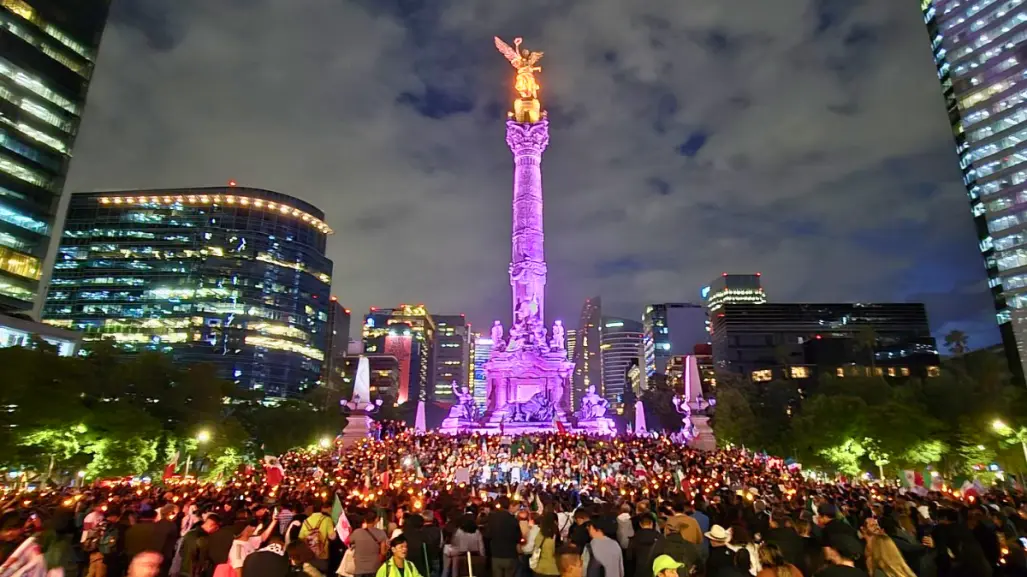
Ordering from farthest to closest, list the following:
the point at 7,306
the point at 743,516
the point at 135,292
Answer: the point at 135,292 → the point at 7,306 → the point at 743,516

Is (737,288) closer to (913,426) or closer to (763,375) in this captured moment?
(763,375)

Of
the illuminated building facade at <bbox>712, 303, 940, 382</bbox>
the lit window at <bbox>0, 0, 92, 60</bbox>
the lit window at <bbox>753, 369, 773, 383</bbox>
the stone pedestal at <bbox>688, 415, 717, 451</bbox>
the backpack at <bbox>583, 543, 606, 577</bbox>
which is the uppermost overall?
the lit window at <bbox>0, 0, 92, 60</bbox>

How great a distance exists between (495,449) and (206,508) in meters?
23.7

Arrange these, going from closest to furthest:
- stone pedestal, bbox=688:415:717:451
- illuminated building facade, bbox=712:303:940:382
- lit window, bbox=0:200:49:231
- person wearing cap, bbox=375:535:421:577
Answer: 1. person wearing cap, bbox=375:535:421:577
2. stone pedestal, bbox=688:415:717:451
3. lit window, bbox=0:200:49:231
4. illuminated building facade, bbox=712:303:940:382

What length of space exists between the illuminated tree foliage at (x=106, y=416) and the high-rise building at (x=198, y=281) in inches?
2723

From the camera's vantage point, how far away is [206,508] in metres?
12.8

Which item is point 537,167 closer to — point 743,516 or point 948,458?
point 948,458

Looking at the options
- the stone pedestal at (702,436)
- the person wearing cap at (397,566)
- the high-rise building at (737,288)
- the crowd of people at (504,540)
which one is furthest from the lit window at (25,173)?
the high-rise building at (737,288)

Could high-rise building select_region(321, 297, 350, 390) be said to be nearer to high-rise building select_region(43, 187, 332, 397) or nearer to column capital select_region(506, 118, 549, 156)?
high-rise building select_region(43, 187, 332, 397)

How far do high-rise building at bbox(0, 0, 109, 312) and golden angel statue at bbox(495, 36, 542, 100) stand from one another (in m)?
51.9

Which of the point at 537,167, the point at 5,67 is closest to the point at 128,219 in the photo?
the point at 5,67

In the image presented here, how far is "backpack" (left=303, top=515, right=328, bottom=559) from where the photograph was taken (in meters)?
9.60

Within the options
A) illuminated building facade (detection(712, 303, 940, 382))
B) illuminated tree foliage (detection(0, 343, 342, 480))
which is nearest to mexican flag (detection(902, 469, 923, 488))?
illuminated tree foliage (detection(0, 343, 342, 480))

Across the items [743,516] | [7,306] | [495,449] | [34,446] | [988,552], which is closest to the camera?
[988,552]
